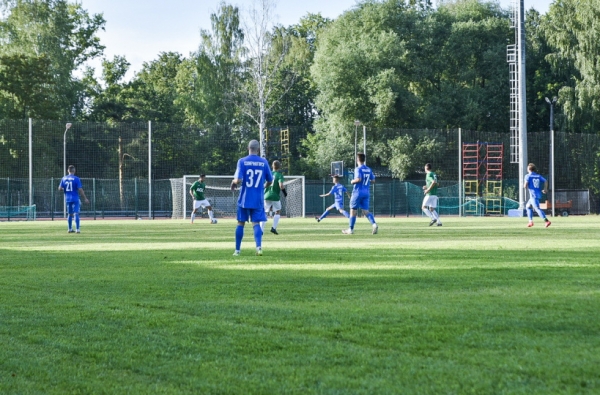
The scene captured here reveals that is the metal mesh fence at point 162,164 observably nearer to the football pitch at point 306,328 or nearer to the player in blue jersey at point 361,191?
the player in blue jersey at point 361,191

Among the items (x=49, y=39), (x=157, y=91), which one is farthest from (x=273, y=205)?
(x=157, y=91)

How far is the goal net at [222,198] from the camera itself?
155 ft

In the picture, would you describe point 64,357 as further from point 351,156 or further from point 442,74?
point 442,74

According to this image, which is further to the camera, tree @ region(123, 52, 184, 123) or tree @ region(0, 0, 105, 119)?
tree @ region(123, 52, 184, 123)

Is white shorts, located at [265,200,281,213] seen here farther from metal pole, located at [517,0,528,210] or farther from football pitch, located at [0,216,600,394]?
metal pole, located at [517,0,528,210]

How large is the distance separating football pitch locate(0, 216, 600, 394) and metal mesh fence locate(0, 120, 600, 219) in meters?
37.4

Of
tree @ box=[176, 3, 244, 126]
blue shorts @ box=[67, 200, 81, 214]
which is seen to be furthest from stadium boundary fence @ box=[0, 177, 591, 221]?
blue shorts @ box=[67, 200, 81, 214]

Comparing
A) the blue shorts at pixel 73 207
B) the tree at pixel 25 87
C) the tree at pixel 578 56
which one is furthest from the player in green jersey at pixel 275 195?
the tree at pixel 25 87

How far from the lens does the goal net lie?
47.1 metres

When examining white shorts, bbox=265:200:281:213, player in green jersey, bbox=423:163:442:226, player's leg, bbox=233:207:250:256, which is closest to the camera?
player's leg, bbox=233:207:250:256

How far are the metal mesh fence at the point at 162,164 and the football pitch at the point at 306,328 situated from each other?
37401 millimetres

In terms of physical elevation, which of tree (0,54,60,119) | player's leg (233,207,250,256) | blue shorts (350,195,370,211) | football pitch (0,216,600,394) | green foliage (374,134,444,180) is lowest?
football pitch (0,216,600,394)

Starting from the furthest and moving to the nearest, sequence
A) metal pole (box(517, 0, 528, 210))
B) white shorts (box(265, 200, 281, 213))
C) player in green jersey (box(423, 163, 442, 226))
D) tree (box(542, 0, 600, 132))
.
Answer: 1. tree (box(542, 0, 600, 132))
2. metal pole (box(517, 0, 528, 210))
3. player in green jersey (box(423, 163, 442, 226))
4. white shorts (box(265, 200, 281, 213))

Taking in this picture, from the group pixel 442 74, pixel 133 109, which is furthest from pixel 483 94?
pixel 133 109
